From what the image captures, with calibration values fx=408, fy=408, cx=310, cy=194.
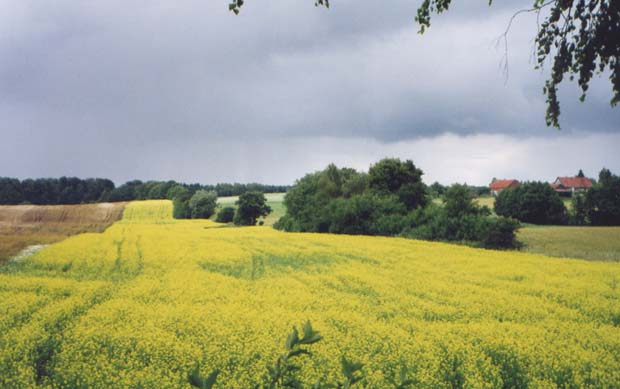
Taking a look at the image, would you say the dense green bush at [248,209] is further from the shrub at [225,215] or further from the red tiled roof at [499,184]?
the red tiled roof at [499,184]

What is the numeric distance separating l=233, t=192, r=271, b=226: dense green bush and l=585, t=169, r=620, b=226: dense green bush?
A: 145 feet

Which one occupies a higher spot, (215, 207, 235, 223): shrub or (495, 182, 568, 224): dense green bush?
(495, 182, 568, 224): dense green bush

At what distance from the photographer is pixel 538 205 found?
57.0 m

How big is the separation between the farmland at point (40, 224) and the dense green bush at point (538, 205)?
5287 centimetres

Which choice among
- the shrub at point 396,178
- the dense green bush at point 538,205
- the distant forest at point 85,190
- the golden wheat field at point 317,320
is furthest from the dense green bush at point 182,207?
the dense green bush at point 538,205

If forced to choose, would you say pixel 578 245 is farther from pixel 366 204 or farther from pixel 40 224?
pixel 40 224

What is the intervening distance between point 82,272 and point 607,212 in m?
57.4

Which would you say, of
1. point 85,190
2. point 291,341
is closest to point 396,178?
point 291,341

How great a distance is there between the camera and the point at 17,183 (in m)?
63.3

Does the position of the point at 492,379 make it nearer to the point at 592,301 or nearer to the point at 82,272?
the point at 592,301

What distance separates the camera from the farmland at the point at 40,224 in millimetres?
24936

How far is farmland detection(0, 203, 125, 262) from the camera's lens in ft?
81.8

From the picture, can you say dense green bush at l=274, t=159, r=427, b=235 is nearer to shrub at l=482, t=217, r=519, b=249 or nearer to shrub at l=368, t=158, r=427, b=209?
shrub at l=368, t=158, r=427, b=209

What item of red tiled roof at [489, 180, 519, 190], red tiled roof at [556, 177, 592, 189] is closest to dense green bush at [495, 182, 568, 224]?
red tiled roof at [556, 177, 592, 189]
